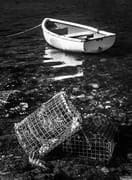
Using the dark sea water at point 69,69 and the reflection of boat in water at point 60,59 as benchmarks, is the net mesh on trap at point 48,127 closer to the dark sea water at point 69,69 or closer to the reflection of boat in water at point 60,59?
the dark sea water at point 69,69

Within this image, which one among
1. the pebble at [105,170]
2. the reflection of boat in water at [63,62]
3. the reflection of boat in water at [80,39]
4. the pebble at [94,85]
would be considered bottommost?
the pebble at [105,170]

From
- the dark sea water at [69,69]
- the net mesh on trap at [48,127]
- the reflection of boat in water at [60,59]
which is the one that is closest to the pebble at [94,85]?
the dark sea water at [69,69]

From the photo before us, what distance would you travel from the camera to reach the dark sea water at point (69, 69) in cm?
1073

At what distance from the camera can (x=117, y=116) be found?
917 cm

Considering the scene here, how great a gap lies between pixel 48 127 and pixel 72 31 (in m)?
12.4

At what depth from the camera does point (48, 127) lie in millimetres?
7227

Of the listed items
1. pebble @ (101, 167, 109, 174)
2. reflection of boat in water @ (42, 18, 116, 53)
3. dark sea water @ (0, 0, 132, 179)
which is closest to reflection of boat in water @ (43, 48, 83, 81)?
A: dark sea water @ (0, 0, 132, 179)

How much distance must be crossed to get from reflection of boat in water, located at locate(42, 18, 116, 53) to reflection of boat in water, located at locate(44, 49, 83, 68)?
0.35m

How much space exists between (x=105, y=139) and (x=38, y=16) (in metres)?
24.4

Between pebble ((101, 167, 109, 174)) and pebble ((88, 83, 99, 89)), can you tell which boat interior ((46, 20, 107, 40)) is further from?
pebble ((101, 167, 109, 174))

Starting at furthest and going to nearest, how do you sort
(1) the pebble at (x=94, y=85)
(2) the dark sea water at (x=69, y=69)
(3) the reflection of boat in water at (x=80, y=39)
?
1. (3) the reflection of boat in water at (x=80, y=39)
2. (1) the pebble at (x=94, y=85)
3. (2) the dark sea water at (x=69, y=69)

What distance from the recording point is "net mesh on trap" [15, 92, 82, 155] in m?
6.52

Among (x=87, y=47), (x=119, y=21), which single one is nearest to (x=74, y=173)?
(x=87, y=47)

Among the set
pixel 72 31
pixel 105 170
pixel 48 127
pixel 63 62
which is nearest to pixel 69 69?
pixel 63 62
